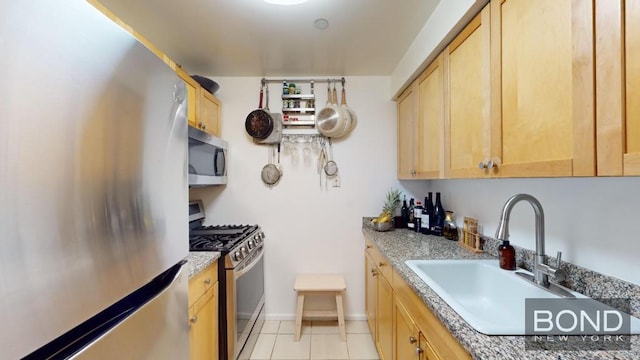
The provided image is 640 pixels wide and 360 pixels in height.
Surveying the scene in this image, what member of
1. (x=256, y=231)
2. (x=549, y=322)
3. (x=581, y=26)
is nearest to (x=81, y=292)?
(x=549, y=322)

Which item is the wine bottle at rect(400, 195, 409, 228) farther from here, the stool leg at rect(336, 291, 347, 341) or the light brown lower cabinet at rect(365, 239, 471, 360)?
Answer: the stool leg at rect(336, 291, 347, 341)

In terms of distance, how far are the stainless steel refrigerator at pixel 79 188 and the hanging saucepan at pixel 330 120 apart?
5.98 ft

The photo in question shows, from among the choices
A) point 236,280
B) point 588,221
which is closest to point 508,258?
point 588,221

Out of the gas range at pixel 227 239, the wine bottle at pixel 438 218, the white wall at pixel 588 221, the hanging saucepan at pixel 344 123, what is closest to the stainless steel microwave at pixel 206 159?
the gas range at pixel 227 239

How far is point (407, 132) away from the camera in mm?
2389

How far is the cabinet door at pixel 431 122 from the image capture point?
174 cm

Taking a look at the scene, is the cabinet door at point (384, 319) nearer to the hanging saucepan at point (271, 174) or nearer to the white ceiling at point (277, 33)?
the hanging saucepan at point (271, 174)

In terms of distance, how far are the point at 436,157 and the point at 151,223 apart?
1640mm

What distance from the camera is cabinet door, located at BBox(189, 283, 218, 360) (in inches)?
54.7

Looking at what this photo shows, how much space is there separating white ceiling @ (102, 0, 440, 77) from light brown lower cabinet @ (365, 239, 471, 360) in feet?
5.01

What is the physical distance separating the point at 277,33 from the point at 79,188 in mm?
1723

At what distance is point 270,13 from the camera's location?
168 centimetres

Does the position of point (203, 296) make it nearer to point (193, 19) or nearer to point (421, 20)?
point (193, 19)

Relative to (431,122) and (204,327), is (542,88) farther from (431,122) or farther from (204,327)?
(204,327)
